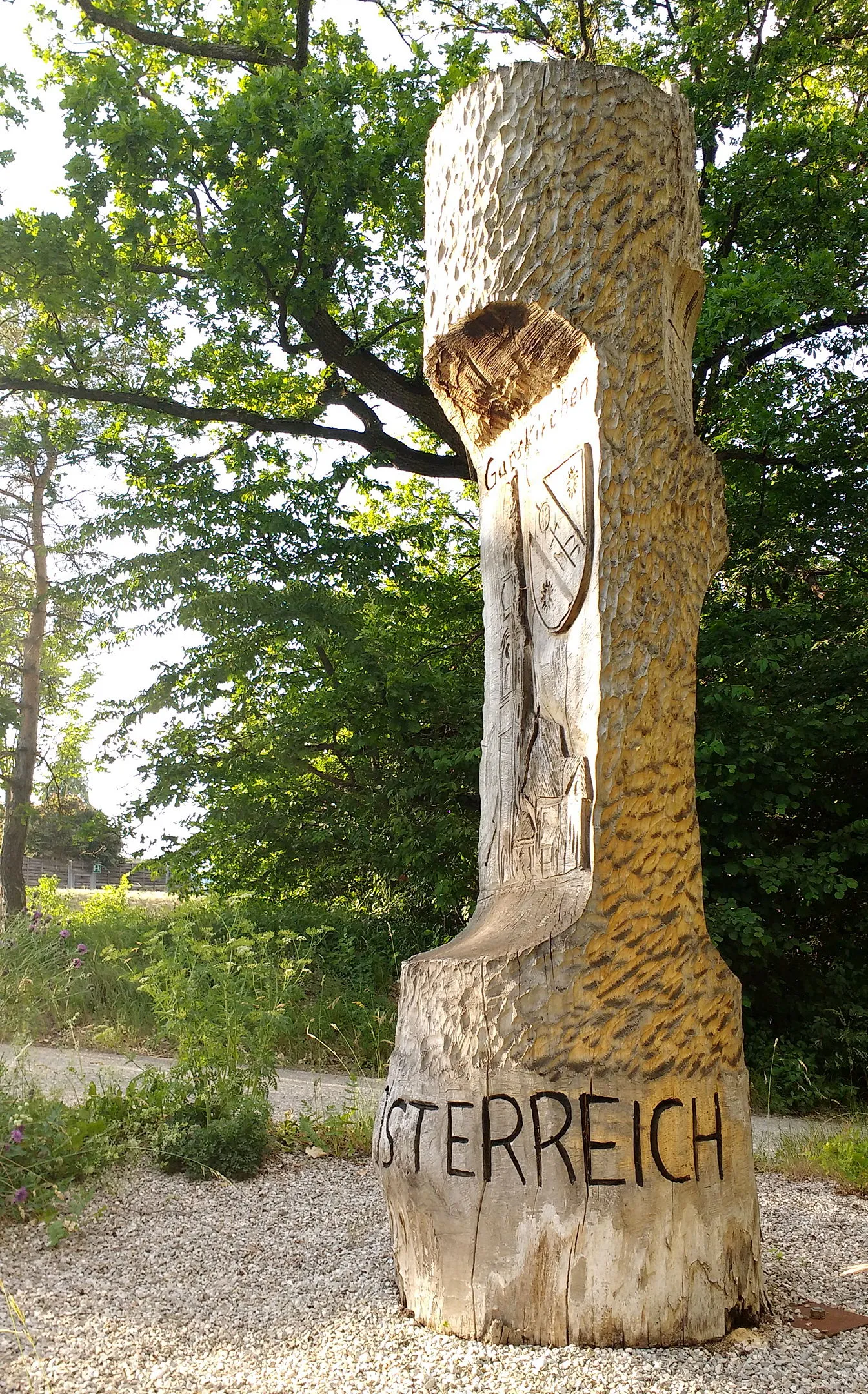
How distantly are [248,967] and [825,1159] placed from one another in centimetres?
277

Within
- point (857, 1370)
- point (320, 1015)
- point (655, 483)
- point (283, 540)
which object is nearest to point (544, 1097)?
point (857, 1370)

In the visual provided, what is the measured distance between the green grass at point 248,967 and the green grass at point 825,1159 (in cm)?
232

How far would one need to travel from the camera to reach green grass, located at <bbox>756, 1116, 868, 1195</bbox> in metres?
4.38

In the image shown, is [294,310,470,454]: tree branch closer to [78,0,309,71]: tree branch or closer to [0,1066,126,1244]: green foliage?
[78,0,309,71]: tree branch

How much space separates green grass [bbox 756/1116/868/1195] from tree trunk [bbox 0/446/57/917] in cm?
1029

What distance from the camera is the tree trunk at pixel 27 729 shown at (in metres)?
13.9

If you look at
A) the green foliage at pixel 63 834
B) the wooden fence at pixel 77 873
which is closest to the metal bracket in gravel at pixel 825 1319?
the green foliage at pixel 63 834

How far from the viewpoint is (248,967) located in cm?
507

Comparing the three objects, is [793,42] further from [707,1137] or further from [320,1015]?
[707,1137]

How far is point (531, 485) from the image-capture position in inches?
128

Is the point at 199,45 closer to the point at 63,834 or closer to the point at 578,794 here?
the point at 578,794

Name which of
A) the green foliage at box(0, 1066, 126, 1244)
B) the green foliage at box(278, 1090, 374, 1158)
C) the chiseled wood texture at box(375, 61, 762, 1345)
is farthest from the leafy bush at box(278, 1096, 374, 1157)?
the chiseled wood texture at box(375, 61, 762, 1345)

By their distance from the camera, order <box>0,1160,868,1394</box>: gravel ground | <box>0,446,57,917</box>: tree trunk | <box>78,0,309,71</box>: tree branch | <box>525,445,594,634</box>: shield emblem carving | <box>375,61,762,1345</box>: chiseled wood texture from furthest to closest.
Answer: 1. <box>0,446,57,917</box>: tree trunk
2. <box>78,0,309,71</box>: tree branch
3. <box>525,445,594,634</box>: shield emblem carving
4. <box>375,61,762,1345</box>: chiseled wood texture
5. <box>0,1160,868,1394</box>: gravel ground

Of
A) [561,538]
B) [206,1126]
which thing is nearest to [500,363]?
[561,538]
